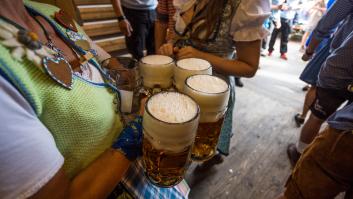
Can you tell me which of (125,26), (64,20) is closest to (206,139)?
(64,20)

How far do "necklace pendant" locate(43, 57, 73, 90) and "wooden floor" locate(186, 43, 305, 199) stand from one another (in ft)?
4.18

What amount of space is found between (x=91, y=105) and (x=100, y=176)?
185 mm

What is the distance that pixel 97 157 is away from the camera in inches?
21.9

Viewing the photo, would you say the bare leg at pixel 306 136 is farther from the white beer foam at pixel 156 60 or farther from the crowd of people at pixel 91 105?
the white beer foam at pixel 156 60

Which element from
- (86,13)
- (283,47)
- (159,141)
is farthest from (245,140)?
(86,13)

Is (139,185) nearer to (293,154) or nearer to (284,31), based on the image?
(293,154)

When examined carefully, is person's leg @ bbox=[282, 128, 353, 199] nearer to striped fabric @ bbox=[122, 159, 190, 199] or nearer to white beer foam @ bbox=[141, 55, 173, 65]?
striped fabric @ bbox=[122, 159, 190, 199]

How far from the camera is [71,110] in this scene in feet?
1.50

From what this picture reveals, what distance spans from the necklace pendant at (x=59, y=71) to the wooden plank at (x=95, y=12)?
3303mm

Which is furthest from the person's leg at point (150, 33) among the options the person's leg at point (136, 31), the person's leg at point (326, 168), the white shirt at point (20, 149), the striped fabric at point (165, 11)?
the white shirt at point (20, 149)

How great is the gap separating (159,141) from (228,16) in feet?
2.02

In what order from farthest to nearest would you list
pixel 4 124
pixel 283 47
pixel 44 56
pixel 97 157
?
pixel 283 47
pixel 97 157
pixel 44 56
pixel 4 124

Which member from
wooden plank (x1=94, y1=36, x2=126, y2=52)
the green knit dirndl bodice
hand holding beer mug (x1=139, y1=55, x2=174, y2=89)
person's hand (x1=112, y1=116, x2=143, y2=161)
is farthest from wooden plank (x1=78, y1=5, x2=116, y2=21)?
person's hand (x1=112, y1=116, x2=143, y2=161)

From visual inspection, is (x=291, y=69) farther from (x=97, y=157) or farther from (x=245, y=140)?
(x=97, y=157)
